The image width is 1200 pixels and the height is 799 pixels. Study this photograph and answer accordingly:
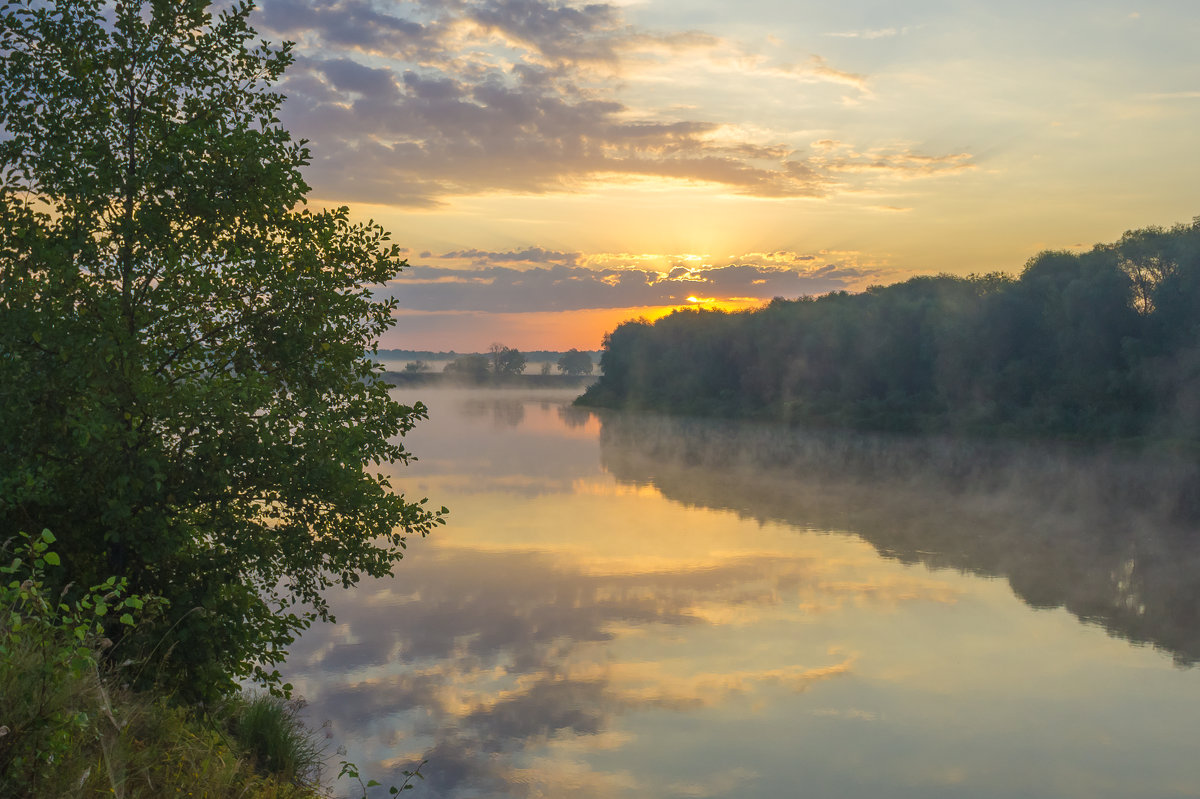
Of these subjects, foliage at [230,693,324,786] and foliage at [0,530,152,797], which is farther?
foliage at [230,693,324,786]

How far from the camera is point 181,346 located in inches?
548

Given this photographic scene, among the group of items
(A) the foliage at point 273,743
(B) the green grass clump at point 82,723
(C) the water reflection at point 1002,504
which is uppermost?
(B) the green grass clump at point 82,723

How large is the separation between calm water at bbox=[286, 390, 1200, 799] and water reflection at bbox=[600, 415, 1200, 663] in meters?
0.22

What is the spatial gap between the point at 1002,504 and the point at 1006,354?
3968 cm

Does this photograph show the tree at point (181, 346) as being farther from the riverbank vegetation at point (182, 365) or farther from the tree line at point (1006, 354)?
the tree line at point (1006, 354)

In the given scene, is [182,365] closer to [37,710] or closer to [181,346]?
[181,346]

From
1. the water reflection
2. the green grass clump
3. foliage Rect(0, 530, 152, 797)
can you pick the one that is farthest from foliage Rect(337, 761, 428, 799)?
the water reflection

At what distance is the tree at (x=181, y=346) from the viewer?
12352 mm

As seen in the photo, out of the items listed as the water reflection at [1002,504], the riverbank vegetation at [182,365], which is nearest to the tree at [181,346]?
the riverbank vegetation at [182,365]

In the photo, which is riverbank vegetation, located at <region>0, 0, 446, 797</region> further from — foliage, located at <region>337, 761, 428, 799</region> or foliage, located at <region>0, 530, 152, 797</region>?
foliage, located at <region>0, 530, 152, 797</region>

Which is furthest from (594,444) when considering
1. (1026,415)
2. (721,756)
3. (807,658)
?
(721,756)

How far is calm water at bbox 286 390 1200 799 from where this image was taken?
16375 mm

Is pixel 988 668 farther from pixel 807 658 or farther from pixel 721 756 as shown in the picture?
pixel 721 756

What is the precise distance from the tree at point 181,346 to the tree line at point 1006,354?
65210mm
